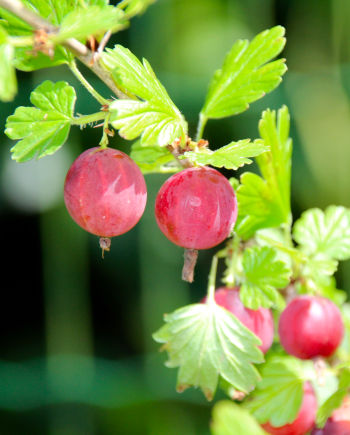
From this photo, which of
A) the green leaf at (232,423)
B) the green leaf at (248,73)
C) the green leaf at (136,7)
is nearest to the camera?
the green leaf at (232,423)

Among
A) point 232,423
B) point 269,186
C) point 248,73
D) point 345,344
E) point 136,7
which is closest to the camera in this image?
point 232,423

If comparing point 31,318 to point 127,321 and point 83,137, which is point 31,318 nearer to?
point 127,321

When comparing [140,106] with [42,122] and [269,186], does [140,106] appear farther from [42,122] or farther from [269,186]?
[269,186]

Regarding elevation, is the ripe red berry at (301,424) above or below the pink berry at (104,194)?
below

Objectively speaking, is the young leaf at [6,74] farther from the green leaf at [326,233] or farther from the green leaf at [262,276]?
the green leaf at [326,233]

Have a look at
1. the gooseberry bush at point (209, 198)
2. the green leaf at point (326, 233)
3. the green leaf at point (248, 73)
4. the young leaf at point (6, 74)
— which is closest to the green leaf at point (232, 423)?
the gooseberry bush at point (209, 198)

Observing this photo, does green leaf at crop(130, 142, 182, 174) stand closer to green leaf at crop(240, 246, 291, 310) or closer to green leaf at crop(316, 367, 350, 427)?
green leaf at crop(240, 246, 291, 310)

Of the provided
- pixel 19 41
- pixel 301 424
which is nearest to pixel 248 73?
pixel 19 41
